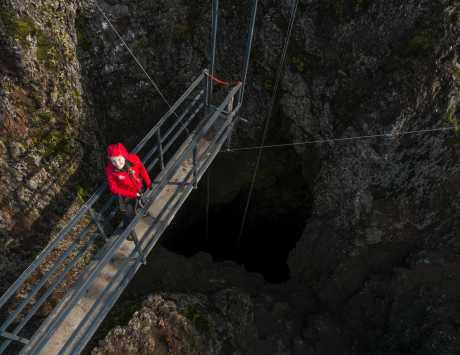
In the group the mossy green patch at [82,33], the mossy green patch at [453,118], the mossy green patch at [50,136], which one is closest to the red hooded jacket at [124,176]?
the mossy green patch at [50,136]

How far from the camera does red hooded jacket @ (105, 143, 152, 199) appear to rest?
211 inches

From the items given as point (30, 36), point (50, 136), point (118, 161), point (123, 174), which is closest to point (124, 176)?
point (123, 174)

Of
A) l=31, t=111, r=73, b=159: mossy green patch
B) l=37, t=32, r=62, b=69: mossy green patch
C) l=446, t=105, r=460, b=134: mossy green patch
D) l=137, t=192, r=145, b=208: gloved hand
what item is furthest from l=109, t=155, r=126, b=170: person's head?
l=446, t=105, r=460, b=134: mossy green patch

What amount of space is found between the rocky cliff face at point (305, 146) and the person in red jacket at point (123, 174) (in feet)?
7.86

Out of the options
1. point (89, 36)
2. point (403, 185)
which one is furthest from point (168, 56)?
point (403, 185)

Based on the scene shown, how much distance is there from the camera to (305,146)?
8.60 m

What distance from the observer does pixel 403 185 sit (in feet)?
24.5

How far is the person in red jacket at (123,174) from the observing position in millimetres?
5309

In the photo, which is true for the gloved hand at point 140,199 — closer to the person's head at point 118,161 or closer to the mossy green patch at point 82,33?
the person's head at point 118,161

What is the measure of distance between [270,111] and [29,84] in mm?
5834

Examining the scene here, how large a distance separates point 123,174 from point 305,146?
5.11 meters

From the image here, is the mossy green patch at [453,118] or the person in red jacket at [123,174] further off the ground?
the mossy green patch at [453,118]

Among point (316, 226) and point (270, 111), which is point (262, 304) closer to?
point (316, 226)

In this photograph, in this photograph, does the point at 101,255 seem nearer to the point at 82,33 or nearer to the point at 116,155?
the point at 116,155
